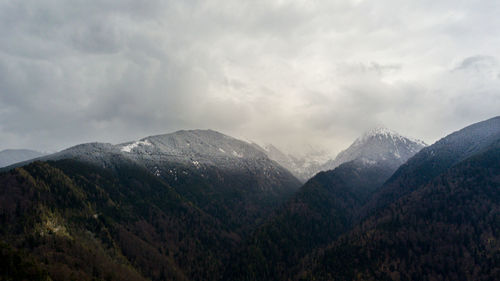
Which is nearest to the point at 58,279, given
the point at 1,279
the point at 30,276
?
the point at 30,276

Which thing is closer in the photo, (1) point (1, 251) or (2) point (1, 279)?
(2) point (1, 279)

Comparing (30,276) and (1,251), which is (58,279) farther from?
(1,251)

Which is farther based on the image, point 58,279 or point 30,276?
point 58,279

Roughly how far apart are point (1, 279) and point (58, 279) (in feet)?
113

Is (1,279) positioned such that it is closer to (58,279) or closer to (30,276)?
(30,276)

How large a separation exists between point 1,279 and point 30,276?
50.1ft

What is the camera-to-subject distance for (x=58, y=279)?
200 meters

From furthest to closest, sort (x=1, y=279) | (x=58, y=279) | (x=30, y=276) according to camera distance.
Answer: (x=58, y=279)
(x=30, y=276)
(x=1, y=279)

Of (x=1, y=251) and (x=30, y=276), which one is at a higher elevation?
(x=1, y=251)

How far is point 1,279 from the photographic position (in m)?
172

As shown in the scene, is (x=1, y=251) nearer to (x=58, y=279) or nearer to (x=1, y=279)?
(x=1, y=279)

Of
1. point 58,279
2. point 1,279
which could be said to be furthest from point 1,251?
point 58,279

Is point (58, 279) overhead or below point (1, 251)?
below

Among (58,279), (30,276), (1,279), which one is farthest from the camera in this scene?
(58,279)
